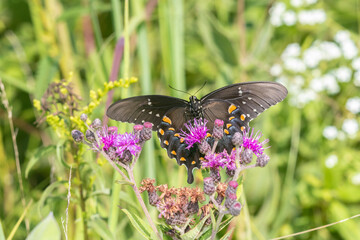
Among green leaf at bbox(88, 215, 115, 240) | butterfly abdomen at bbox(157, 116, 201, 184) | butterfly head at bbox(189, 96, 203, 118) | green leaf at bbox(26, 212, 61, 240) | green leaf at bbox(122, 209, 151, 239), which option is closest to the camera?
green leaf at bbox(26, 212, 61, 240)

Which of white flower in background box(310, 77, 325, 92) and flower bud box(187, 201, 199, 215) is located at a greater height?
white flower in background box(310, 77, 325, 92)

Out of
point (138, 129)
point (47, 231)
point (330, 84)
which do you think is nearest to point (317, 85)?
point (330, 84)

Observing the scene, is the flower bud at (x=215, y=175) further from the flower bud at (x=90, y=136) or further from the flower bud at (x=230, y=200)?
the flower bud at (x=90, y=136)

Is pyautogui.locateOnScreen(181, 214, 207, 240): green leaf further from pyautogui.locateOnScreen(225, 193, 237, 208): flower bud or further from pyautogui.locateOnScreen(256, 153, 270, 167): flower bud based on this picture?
pyautogui.locateOnScreen(256, 153, 270, 167): flower bud

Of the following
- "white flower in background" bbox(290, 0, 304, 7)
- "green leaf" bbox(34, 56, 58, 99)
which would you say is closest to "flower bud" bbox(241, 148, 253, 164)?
"green leaf" bbox(34, 56, 58, 99)

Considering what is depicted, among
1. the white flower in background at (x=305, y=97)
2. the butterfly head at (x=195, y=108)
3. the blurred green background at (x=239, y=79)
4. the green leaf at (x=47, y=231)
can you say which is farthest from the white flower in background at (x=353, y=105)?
the green leaf at (x=47, y=231)

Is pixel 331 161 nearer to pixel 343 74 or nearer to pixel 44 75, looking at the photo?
pixel 343 74

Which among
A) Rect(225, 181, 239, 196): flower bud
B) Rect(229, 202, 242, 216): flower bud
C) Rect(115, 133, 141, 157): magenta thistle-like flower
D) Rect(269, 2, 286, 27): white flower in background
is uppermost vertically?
Rect(269, 2, 286, 27): white flower in background
